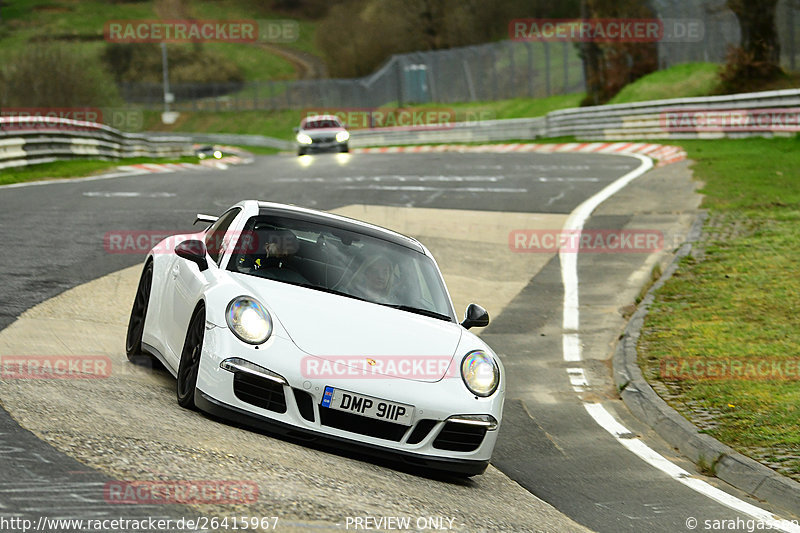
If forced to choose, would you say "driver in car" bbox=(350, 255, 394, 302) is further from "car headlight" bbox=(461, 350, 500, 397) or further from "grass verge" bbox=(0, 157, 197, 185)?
"grass verge" bbox=(0, 157, 197, 185)

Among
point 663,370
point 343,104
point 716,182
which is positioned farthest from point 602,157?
point 343,104

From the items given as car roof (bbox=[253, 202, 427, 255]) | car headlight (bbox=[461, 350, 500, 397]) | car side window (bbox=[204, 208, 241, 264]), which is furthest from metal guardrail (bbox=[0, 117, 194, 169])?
car headlight (bbox=[461, 350, 500, 397])

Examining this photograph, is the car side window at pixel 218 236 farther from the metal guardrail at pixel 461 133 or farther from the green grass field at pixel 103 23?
the green grass field at pixel 103 23

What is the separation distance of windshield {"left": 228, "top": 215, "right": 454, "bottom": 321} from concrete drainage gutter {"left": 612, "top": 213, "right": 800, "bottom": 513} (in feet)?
6.61

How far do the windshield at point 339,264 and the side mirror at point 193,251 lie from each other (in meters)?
0.23

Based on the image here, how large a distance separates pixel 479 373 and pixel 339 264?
1.35 metres

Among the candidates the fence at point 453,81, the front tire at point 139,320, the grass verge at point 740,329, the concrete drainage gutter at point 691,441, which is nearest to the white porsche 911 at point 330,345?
the front tire at point 139,320

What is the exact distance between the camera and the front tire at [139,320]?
835 cm

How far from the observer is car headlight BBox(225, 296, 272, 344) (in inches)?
250

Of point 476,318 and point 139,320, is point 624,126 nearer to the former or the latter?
point 139,320

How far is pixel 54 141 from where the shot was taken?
88.9 feet

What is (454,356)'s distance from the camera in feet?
22.1

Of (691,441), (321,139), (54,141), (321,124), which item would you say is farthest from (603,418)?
(321,124)

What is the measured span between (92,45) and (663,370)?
121173 mm
